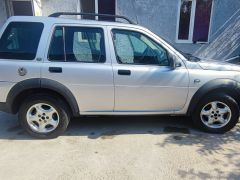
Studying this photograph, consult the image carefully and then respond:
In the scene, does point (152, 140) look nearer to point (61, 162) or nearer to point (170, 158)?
point (170, 158)

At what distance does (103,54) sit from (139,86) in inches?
29.2

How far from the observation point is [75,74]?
11.9 feet

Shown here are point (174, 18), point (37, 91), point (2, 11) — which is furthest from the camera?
point (174, 18)

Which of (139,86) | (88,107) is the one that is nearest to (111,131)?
(88,107)

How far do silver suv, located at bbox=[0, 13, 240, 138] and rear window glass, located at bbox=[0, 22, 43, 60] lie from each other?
0.5 inches

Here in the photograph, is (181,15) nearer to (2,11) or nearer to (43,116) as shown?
(2,11)

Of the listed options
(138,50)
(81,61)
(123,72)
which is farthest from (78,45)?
(138,50)

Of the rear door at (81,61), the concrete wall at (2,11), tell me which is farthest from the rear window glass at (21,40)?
the concrete wall at (2,11)

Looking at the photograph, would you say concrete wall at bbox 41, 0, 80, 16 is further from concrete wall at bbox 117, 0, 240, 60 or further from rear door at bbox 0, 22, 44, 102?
rear door at bbox 0, 22, 44, 102

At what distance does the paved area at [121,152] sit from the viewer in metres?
3.06

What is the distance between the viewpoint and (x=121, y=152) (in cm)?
353

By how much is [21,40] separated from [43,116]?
47.6 inches

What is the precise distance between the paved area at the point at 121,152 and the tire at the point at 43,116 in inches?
5.9

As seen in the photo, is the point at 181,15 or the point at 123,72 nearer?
the point at 123,72
